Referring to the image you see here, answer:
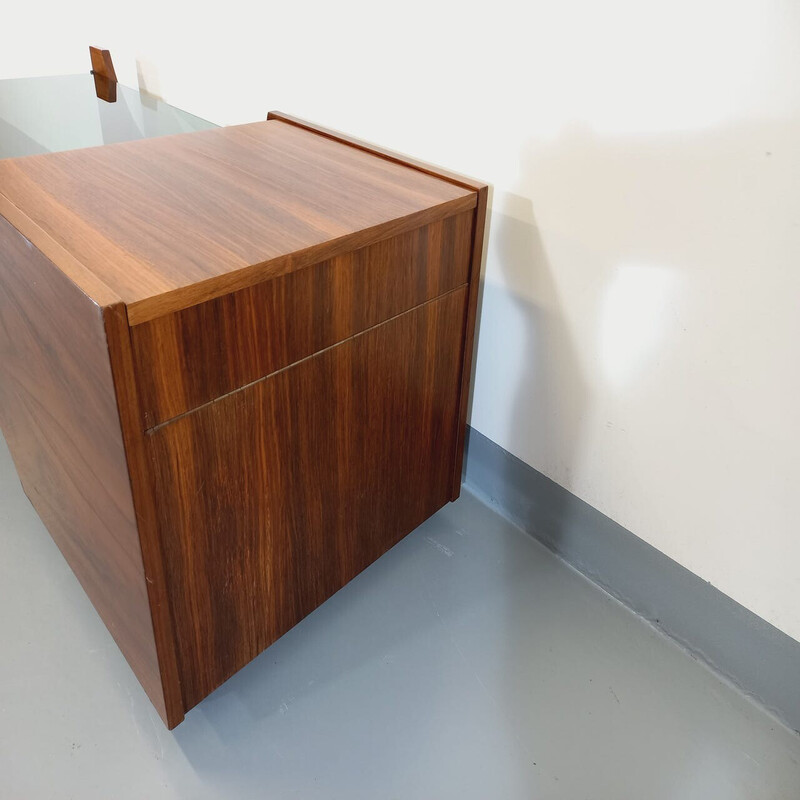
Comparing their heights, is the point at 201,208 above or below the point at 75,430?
above

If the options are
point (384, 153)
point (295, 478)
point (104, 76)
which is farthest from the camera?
point (104, 76)

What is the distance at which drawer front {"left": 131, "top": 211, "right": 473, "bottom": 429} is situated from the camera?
2.23 ft

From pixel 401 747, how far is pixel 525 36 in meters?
0.94

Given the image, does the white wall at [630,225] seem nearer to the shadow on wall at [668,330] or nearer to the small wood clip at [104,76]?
the shadow on wall at [668,330]

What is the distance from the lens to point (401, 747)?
938 millimetres

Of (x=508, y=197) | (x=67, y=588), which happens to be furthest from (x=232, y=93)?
(x=67, y=588)

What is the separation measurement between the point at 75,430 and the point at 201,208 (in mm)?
292

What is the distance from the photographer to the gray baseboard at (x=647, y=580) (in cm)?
98

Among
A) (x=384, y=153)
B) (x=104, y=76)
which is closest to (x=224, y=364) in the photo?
(x=384, y=153)

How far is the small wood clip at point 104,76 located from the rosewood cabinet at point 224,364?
28.6 inches

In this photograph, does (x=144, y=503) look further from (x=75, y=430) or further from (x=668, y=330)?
(x=668, y=330)

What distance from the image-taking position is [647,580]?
1102 mm

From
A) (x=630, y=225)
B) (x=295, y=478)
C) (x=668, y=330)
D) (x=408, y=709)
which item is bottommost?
(x=408, y=709)

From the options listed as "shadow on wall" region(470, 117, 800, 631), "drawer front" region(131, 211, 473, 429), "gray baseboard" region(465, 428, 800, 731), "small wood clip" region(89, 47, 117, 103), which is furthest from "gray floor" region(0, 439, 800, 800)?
"small wood clip" region(89, 47, 117, 103)
